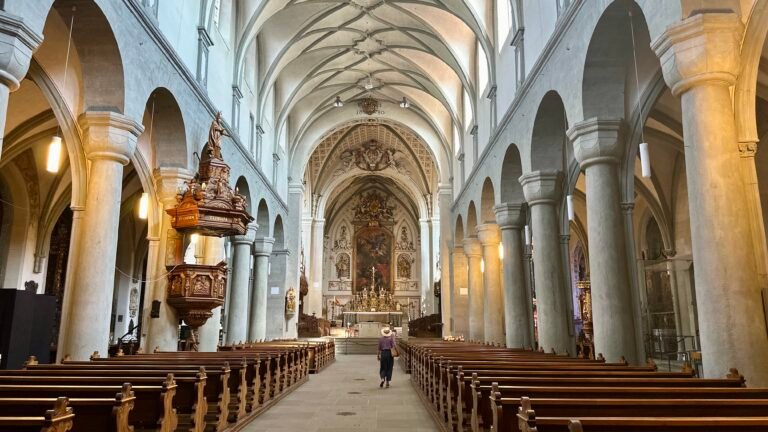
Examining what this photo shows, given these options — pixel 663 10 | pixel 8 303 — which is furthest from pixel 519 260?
pixel 8 303

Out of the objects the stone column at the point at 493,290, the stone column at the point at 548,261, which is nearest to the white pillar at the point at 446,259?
the stone column at the point at 493,290

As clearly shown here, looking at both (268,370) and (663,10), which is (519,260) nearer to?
(268,370)

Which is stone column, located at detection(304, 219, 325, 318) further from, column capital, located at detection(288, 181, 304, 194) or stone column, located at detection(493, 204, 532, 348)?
stone column, located at detection(493, 204, 532, 348)

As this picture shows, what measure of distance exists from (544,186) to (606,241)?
3.44 m

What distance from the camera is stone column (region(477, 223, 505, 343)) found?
17.2m

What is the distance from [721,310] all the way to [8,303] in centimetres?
1039

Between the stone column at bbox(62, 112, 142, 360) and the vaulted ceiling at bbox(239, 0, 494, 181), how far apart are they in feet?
25.1

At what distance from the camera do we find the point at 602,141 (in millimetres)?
8984

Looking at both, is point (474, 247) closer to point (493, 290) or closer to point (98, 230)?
point (493, 290)

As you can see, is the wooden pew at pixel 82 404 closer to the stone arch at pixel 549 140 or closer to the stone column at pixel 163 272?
the stone column at pixel 163 272

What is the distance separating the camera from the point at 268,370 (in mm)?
8891

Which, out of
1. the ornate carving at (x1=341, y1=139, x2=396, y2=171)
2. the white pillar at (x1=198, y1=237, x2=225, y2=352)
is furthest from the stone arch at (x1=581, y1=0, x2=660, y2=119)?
the ornate carving at (x1=341, y1=139, x2=396, y2=171)

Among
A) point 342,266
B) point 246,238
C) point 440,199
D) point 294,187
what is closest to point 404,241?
point 342,266

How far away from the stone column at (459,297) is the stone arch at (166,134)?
14.4 meters
